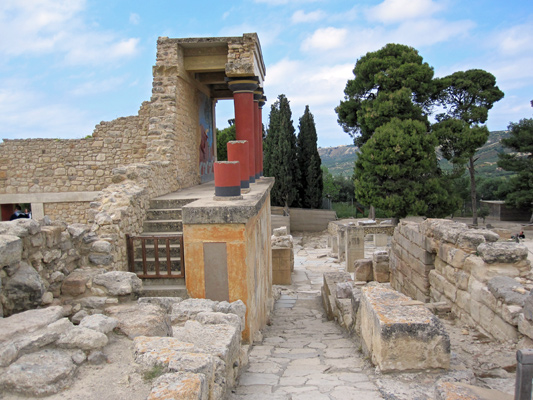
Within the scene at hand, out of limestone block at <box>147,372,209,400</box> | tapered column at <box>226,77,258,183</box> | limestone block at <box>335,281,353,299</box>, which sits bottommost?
limestone block at <box>335,281,353,299</box>

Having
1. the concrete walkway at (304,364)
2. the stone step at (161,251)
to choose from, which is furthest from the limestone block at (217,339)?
the stone step at (161,251)

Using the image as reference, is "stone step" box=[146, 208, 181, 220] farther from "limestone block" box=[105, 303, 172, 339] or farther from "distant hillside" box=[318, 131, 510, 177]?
"distant hillside" box=[318, 131, 510, 177]

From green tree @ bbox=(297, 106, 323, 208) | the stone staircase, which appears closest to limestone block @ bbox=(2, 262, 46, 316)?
the stone staircase

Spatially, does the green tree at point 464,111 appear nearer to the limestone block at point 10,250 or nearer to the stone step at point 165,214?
the stone step at point 165,214

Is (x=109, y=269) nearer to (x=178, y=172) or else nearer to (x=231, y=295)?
(x=231, y=295)

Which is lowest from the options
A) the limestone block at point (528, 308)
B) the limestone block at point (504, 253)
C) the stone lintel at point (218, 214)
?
the limestone block at point (528, 308)

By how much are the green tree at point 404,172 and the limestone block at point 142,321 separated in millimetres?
18861

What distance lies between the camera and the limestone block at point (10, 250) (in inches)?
135

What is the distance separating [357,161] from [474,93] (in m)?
7.88

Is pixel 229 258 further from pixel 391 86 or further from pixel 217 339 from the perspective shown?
pixel 391 86

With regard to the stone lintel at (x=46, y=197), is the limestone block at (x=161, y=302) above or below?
below

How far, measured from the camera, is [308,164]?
93.6 feet

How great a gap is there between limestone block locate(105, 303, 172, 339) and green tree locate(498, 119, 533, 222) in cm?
2670

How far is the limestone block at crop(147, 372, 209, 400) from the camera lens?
226 centimetres
